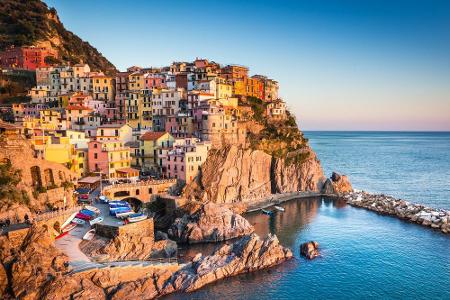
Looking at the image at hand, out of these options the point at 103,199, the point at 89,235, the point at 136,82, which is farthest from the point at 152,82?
the point at 89,235

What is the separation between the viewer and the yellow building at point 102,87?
78.2m

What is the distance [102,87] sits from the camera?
78.5 m

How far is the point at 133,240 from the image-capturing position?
128ft

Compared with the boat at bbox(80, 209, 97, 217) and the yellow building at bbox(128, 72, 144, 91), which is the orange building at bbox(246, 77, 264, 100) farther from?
the boat at bbox(80, 209, 97, 217)

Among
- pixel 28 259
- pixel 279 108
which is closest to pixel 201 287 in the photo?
pixel 28 259

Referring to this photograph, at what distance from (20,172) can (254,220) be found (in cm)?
3111

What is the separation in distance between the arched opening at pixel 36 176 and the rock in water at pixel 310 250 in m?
30.0

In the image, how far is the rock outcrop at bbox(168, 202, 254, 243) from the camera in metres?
46.8

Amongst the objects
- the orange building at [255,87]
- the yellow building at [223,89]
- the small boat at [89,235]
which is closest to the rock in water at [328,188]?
the yellow building at [223,89]

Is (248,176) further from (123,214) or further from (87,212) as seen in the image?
(87,212)

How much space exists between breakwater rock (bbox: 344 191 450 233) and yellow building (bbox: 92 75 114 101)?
164 ft

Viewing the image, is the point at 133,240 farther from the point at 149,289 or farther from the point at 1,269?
the point at 1,269

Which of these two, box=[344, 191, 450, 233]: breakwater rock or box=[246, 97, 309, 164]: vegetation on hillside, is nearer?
box=[344, 191, 450, 233]: breakwater rock

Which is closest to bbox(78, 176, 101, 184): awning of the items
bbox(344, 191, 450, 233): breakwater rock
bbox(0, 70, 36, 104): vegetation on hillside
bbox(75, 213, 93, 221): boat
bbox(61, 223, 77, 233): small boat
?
bbox(75, 213, 93, 221): boat
